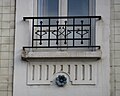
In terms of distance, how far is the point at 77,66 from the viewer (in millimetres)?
8672

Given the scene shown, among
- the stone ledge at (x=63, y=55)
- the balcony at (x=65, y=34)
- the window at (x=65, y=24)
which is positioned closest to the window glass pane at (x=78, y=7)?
the window at (x=65, y=24)

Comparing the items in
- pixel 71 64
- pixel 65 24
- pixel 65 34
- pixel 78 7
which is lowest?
pixel 71 64

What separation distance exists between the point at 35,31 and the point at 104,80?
5.36 feet

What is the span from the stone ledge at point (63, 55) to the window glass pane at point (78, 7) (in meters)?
0.91

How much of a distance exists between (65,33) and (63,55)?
48cm

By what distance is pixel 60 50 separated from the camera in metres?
8.82

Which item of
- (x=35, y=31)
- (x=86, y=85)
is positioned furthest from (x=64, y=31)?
(x=86, y=85)

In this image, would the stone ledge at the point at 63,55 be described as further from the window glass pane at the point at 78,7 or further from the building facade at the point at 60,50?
the window glass pane at the point at 78,7

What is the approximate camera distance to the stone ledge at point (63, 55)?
8.55 metres

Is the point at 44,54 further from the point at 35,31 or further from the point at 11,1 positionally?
the point at 11,1

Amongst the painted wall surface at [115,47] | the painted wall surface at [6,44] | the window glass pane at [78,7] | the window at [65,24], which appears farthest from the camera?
the window glass pane at [78,7]

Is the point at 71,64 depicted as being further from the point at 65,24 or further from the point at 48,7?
the point at 48,7

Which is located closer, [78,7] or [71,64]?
[71,64]

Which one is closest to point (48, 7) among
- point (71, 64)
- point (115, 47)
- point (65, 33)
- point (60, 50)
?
point (65, 33)
